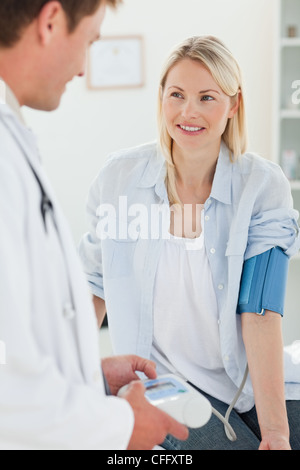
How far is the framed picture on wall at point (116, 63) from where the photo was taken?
12.2 ft

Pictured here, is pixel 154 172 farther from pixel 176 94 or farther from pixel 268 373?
pixel 268 373

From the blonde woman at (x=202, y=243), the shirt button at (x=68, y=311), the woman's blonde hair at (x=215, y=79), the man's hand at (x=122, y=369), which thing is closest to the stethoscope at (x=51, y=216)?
the shirt button at (x=68, y=311)

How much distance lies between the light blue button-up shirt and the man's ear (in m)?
0.73

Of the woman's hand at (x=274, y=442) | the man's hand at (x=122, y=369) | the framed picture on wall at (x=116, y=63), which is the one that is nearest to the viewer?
the man's hand at (x=122, y=369)

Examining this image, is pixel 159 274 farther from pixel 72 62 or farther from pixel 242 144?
pixel 72 62

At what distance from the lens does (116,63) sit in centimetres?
372

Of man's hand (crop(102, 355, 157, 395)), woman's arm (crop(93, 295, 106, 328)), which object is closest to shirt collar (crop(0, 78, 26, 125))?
man's hand (crop(102, 355, 157, 395))

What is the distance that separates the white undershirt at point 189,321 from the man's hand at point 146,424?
516 millimetres

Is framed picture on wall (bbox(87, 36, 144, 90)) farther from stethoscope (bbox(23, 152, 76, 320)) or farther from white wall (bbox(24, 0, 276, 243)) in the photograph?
stethoscope (bbox(23, 152, 76, 320))

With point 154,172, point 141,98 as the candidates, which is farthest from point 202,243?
point 141,98

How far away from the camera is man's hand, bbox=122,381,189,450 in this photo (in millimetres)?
809

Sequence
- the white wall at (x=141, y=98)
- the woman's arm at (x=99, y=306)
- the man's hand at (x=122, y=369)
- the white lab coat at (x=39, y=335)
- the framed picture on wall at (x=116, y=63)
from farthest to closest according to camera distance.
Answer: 1. the framed picture on wall at (x=116, y=63)
2. the white wall at (x=141, y=98)
3. the woman's arm at (x=99, y=306)
4. the man's hand at (x=122, y=369)
5. the white lab coat at (x=39, y=335)

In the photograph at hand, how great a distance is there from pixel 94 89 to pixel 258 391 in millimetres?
2892

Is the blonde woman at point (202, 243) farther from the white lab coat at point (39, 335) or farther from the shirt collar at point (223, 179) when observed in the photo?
the white lab coat at point (39, 335)
